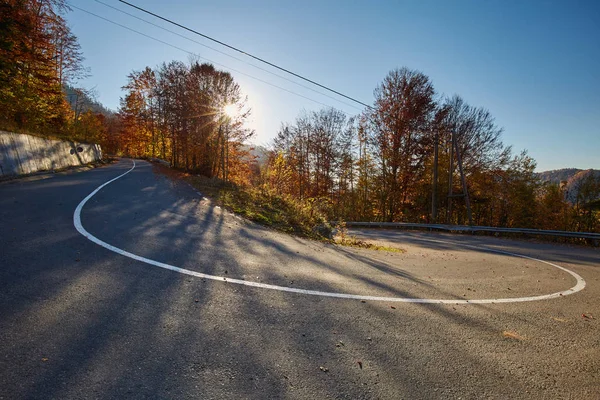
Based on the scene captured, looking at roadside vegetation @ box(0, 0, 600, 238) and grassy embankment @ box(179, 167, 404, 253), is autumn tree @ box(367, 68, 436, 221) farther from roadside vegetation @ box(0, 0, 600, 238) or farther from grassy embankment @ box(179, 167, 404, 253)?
grassy embankment @ box(179, 167, 404, 253)

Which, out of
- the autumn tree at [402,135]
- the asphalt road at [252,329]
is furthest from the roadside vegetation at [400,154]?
the asphalt road at [252,329]

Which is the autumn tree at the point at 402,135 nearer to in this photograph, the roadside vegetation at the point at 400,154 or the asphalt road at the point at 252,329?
the roadside vegetation at the point at 400,154

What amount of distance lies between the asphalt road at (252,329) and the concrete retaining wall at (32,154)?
9.25 metres

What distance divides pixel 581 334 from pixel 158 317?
199 inches

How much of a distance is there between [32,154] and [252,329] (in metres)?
17.1

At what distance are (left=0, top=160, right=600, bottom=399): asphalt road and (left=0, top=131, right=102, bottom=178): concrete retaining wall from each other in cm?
925

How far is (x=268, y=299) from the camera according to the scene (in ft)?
11.2

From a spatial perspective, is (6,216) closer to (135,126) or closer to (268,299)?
(268,299)

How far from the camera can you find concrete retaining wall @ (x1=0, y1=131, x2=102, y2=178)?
37.7 ft

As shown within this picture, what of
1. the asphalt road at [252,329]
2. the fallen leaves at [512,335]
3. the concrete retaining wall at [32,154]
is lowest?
the fallen leaves at [512,335]

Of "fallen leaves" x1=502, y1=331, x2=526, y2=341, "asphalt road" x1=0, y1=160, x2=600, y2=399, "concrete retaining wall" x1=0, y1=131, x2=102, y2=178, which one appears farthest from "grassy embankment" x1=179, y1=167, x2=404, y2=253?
"concrete retaining wall" x1=0, y1=131, x2=102, y2=178

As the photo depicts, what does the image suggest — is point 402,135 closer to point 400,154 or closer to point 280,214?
point 400,154

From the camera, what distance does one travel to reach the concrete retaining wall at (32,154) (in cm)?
1148

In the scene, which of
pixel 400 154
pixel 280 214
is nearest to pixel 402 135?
pixel 400 154
